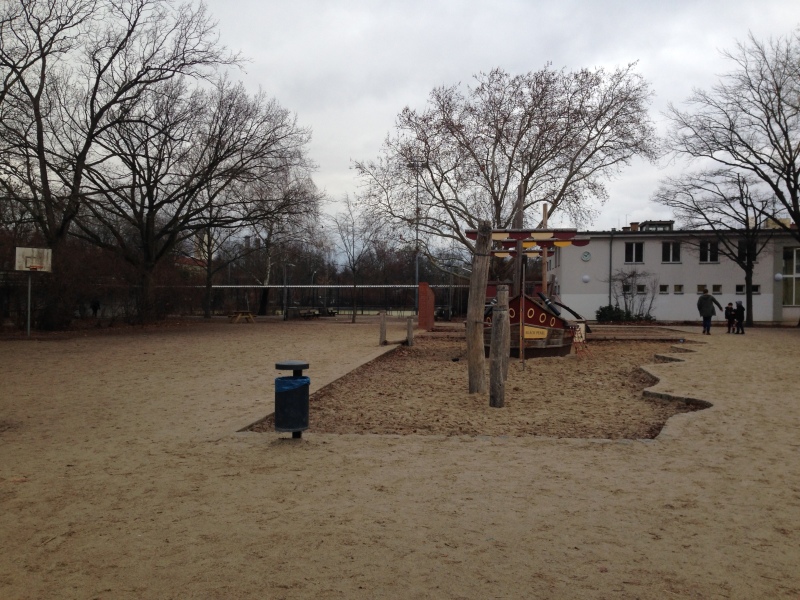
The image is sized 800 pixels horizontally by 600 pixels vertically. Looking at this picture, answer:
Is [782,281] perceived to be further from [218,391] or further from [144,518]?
[144,518]

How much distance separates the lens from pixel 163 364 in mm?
16016

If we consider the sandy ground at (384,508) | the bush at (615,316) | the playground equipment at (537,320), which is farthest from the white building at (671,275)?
the sandy ground at (384,508)

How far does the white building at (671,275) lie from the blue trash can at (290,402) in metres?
39.9

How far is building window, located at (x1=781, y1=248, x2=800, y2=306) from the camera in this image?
46.1 metres

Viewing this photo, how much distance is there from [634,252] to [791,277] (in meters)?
9.95

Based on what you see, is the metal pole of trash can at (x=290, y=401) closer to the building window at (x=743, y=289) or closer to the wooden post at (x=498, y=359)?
the wooden post at (x=498, y=359)

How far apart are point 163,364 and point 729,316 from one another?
955 inches

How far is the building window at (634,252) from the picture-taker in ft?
152

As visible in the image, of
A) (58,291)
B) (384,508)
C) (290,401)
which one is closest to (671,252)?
(58,291)

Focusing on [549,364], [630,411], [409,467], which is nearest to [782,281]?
Result: [549,364]

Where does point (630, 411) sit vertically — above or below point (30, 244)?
below

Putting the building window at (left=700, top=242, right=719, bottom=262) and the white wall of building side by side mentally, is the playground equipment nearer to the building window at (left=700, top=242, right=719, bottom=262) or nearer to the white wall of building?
the white wall of building

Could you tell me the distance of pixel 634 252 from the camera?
4628 centimetres

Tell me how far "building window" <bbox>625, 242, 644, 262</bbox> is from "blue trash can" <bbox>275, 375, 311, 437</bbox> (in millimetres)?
41680
